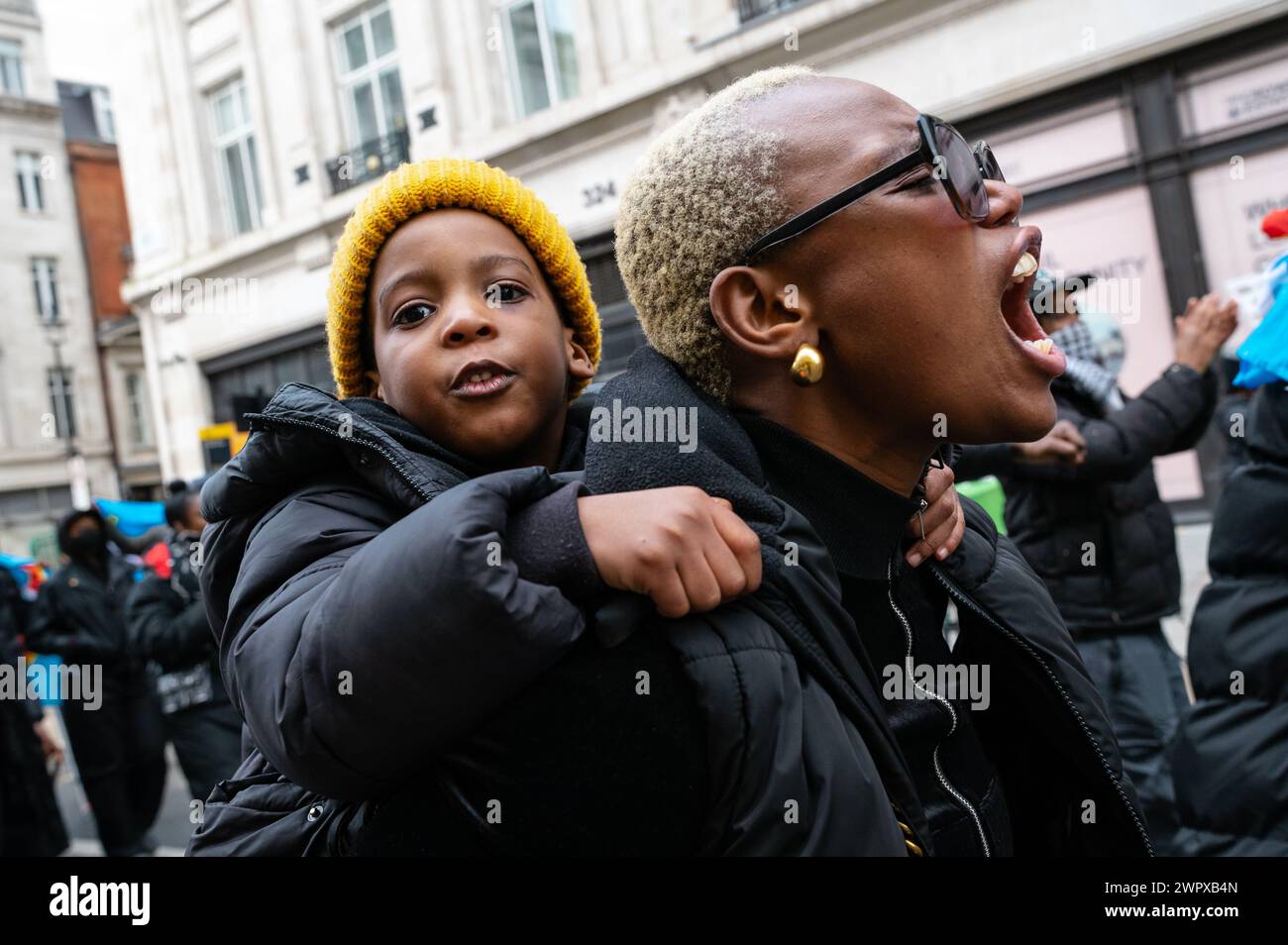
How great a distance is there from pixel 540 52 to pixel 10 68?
2606cm

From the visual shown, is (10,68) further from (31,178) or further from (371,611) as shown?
(371,611)

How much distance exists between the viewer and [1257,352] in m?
2.54

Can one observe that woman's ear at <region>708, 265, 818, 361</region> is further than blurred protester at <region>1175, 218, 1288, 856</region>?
No

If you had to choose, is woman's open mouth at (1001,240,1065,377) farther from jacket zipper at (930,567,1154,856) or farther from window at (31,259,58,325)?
window at (31,259,58,325)

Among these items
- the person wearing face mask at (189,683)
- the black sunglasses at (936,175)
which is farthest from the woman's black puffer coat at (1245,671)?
the person wearing face mask at (189,683)

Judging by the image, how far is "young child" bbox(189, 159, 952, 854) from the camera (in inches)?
42.1

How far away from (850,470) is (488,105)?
12921 millimetres

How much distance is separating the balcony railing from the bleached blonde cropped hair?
14.0 meters

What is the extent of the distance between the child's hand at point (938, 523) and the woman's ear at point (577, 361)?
2.48 feet

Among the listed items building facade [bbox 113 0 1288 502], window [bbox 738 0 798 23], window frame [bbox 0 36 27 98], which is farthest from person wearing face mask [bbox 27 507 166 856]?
window frame [bbox 0 36 27 98]

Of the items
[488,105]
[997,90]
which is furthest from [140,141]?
[997,90]

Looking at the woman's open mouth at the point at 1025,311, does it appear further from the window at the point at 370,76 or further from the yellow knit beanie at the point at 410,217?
the window at the point at 370,76

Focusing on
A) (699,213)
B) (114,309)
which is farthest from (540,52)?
(114,309)

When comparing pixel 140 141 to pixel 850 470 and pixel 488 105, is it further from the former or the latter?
pixel 850 470
